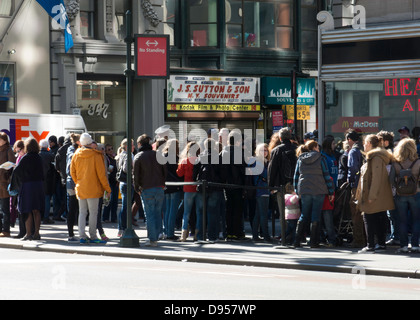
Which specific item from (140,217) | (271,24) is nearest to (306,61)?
(271,24)

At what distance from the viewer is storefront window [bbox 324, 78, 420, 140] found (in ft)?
68.5

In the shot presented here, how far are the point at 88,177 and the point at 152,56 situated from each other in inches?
93.7

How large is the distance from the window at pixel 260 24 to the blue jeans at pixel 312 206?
18.0m

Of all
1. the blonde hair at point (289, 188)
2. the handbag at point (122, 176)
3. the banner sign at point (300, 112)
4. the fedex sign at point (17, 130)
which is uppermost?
the banner sign at point (300, 112)

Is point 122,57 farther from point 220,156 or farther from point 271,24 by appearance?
point 220,156

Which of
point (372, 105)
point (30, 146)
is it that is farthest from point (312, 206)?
point (372, 105)

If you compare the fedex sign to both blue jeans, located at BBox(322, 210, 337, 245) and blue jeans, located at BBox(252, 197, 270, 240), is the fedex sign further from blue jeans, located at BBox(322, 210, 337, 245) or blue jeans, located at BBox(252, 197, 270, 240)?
blue jeans, located at BBox(322, 210, 337, 245)

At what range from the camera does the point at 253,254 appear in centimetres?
1479

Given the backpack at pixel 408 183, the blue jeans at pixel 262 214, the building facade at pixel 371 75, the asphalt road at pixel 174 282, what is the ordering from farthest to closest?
the building facade at pixel 371 75 → the blue jeans at pixel 262 214 → the backpack at pixel 408 183 → the asphalt road at pixel 174 282

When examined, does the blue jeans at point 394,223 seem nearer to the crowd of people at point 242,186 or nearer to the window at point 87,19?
the crowd of people at point 242,186

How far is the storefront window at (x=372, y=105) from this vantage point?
68.5 ft

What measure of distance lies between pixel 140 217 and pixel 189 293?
11.4m

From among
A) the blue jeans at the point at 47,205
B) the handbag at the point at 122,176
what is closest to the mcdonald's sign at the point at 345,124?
the handbag at the point at 122,176

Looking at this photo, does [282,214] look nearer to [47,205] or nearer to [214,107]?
[47,205]
